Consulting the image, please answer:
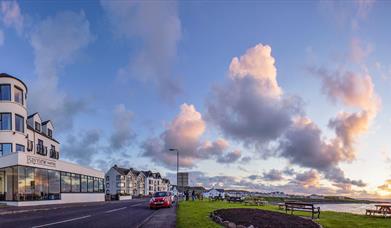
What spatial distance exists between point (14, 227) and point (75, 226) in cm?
255

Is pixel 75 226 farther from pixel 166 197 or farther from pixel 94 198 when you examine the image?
pixel 94 198

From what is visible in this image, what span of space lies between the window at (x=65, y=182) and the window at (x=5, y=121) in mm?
9342

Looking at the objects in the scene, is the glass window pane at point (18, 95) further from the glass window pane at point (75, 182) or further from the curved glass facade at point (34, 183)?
the glass window pane at point (75, 182)

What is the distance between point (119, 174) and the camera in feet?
427

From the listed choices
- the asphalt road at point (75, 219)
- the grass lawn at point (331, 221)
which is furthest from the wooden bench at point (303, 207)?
the asphalt road at point (75, 219)

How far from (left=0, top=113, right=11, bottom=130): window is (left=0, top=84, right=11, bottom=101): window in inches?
74.7

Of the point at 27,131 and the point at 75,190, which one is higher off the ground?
the point at 27,131

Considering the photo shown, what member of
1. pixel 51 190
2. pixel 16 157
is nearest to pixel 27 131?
pixel 51 190

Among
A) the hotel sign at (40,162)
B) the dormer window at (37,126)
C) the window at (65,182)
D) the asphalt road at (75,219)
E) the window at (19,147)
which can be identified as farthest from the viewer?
the dormer window at (37,126)

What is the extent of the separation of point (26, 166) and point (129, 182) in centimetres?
10322

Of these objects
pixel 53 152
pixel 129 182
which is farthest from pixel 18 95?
pixel 129 182

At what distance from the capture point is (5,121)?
138 ft

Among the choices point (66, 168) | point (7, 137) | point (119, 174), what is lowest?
point (119, 174)

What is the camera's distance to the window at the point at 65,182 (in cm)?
4716
